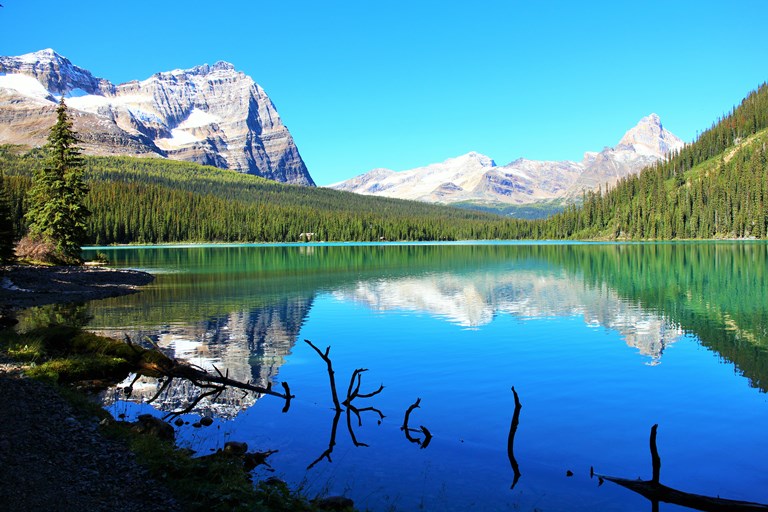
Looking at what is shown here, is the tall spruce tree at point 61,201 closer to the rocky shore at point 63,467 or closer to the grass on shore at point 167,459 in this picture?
the grass on shore at point 167,459

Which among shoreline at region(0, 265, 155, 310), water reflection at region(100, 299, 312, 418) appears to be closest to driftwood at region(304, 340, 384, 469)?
water reflection at region(100, 299, 312, 418)

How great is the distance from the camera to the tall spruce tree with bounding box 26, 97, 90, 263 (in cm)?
6200

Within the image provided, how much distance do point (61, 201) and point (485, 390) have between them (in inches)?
2333

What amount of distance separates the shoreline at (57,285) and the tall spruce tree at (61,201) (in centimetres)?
809

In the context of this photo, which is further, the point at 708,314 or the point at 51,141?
the point at 51,141

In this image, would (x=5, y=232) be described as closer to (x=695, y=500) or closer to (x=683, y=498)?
(x=683, y=498)

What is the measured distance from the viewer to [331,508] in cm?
1022

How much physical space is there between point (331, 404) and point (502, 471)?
676cm

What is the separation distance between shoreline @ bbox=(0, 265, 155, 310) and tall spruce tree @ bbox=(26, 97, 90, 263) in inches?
319

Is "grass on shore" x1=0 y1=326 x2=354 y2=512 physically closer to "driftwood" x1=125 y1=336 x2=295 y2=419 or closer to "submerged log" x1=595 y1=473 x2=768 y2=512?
"driftwood" x1=125 y1=336 x2=295 y2=419

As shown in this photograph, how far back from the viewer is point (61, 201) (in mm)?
61938

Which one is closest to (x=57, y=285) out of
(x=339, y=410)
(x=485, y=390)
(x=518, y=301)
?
(x=518, y=301)

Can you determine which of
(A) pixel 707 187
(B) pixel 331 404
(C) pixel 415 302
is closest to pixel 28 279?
(C) pixel 415 302

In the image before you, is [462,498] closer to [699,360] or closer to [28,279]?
[699,360]
